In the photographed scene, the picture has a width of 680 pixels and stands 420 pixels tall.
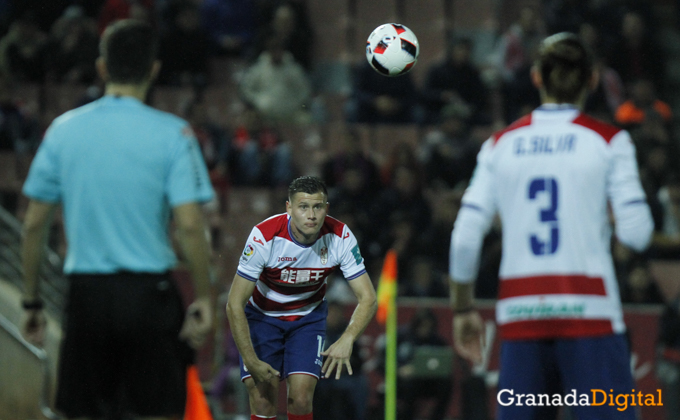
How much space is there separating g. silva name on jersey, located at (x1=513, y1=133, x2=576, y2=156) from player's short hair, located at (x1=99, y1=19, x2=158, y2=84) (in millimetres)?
1670

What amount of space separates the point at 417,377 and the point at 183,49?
18.8 ft

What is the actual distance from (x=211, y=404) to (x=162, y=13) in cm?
582

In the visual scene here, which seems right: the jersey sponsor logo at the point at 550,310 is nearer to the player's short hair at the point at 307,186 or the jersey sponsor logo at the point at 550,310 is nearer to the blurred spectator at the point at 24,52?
the player's short hair at the point at 307,186

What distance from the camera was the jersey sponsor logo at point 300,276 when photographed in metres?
5.62

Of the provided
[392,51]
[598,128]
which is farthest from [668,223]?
[598,128]

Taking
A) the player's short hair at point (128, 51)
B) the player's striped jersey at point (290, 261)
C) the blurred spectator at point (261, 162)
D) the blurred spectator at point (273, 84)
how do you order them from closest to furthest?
1. the player's short hair at point (128, 51)
2. the player's striped jersey at point (290, 261)
3. the blurred spectator at point (261, 162)
4. the blurred spectator at point (273, 84)

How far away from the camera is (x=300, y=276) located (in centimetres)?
564

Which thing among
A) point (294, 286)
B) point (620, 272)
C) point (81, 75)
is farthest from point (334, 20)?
point (294, 286)

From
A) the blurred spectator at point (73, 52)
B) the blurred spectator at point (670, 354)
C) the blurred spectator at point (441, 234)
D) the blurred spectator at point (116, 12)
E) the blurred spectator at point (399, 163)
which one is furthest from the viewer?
the blurred spectator at point (73, 52)

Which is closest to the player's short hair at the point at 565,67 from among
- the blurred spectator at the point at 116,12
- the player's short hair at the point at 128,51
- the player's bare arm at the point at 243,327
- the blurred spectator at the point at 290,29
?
the player's short hair at the point at 128,51

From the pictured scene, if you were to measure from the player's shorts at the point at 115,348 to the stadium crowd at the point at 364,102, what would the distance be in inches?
258

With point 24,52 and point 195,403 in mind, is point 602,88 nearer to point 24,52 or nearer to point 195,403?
point 24,52

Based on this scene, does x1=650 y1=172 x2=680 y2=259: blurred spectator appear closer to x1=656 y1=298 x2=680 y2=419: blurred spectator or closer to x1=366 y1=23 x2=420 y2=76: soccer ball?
x1=656 y1=298 x2=680 y2=419: blurred spectator

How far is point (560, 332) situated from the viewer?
3.76 metres
